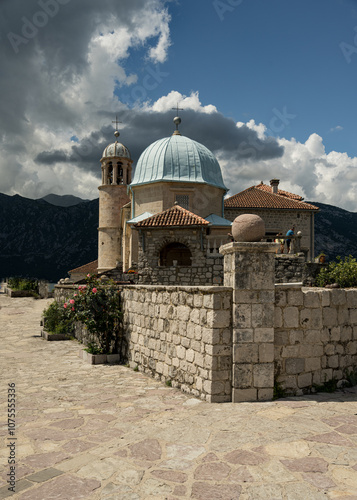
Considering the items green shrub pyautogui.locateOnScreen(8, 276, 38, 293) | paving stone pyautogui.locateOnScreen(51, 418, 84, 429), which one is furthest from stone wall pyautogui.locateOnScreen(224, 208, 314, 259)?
paving stone pyautogui.locateOnScreen(51, 418, 84, 429)

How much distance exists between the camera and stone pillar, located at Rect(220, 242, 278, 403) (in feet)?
18.2

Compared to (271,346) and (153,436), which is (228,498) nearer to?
(153,436)

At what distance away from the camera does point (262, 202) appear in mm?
28672

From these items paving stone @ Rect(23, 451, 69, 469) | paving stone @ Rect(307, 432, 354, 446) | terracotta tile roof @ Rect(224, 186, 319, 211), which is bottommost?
paving stone @ Rect(23, 451, 69, 469)

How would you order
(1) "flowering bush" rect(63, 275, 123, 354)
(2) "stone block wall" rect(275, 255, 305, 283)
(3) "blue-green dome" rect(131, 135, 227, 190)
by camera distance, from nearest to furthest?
1. (1) "flowering bush" rect(63, 275, 123, 354)
2. (2) "stone block wall" rect(275, 255, 305, 283)
3. (3) "blue-green dome" rect(131, 135, 227, 190)

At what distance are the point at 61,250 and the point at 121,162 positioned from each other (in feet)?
262

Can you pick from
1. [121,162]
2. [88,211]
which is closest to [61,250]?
[88,211]

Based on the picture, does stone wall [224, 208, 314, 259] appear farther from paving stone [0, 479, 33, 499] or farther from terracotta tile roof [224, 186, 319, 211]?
paving stone [0, 479, 33, 499]

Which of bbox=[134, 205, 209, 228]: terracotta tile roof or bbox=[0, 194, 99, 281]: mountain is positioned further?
bbox=[0, 194, 99, 281]: mountain

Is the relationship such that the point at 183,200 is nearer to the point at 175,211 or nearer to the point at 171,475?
the point at 175,211

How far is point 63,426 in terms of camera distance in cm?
473

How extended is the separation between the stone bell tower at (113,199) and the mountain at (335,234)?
63465mm

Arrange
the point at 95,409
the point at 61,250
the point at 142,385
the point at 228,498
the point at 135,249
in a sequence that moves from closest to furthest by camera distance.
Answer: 1. the point at 228,498
2. the point at 95,409
3. the point at 142,385
4. the point at 135,249
5. the point at 61,250

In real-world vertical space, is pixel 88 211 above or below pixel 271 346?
above
